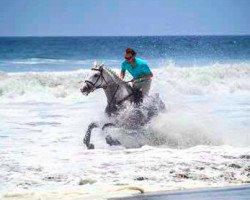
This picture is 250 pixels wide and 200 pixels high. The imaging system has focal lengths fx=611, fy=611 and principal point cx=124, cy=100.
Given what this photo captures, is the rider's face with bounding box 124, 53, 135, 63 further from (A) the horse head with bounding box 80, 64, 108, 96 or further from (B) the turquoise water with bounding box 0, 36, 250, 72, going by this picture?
(B) the turquoise water with bounding box 0, 36, 250, 72

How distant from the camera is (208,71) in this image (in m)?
33.1

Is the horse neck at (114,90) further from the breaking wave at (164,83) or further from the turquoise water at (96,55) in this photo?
the turquoise water at (96,55)

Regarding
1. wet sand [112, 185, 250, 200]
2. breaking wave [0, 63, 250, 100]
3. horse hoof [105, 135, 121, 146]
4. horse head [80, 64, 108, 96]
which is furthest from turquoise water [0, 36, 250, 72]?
wet sand [112, 185, 250, 200]

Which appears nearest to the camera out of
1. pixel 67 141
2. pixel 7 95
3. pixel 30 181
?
pixel 30 181

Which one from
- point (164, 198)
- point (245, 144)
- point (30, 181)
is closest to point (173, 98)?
point (245, 144)

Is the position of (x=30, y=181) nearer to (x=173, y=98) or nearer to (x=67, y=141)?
(x=67, y=141)

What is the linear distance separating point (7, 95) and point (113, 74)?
13.8m

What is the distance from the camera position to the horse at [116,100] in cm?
1172

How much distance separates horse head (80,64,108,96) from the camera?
11623 mm

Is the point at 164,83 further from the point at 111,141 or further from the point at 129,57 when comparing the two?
the point at 111,141

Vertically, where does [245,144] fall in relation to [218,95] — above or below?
below

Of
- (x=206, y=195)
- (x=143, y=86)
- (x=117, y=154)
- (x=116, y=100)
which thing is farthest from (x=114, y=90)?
(x=206, y=195)

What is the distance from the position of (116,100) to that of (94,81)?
58 centimetres

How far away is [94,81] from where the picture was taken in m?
11.7
